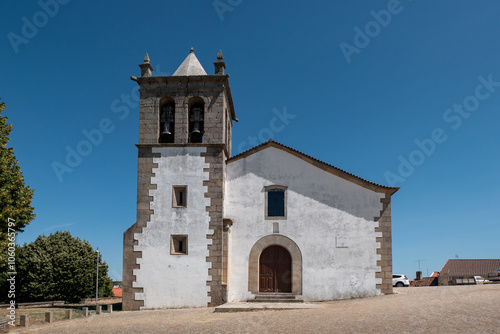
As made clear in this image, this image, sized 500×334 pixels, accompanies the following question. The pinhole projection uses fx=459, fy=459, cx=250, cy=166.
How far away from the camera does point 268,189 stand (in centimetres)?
1880

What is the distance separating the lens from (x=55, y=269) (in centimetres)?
3162

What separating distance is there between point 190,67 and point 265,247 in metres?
8.16

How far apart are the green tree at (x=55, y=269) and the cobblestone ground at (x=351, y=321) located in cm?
Result: 1920

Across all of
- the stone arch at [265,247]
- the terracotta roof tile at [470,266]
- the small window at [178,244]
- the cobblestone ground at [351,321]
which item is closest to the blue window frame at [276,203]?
the stone arch at [265,247]

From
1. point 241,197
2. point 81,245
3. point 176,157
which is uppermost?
point 176,157

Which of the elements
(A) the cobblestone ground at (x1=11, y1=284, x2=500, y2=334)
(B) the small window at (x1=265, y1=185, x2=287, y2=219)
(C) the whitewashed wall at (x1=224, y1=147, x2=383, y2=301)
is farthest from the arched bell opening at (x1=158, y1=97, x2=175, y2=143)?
(A) the cobblestone ground at (x1=11, y1=284, x2=500, y2=334)

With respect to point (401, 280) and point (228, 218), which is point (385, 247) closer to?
point (228, 218)

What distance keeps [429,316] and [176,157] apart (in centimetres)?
1112

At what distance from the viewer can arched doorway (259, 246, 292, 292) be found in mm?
18188

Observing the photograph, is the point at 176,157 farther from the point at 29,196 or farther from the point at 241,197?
the point at 29,196

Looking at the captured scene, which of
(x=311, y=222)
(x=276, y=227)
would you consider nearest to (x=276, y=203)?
(x=276, y=227)

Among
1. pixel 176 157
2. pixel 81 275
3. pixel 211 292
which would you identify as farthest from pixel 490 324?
pixel 81 275

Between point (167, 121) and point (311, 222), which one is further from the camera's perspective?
point (167, 121)

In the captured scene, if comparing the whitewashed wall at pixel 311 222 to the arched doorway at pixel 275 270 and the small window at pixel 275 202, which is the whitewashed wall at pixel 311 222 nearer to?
the small window at pixel 275 202
